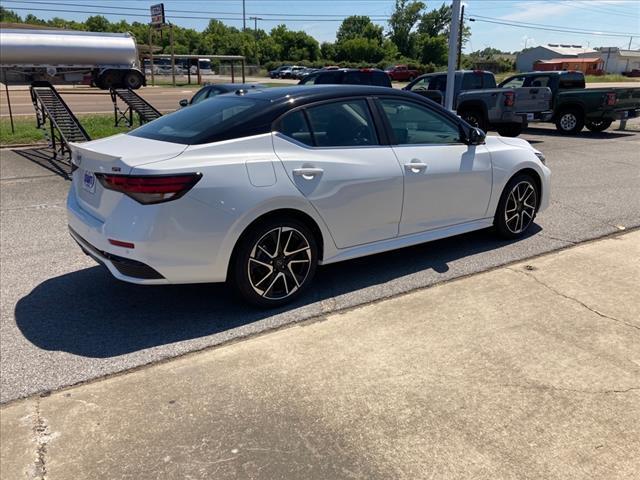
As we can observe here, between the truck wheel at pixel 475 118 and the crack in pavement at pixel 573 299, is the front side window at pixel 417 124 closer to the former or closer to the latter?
the crack in pavement at pixel 573 299

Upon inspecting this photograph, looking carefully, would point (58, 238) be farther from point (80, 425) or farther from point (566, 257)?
point (566, 257)

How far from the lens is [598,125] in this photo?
1603 centimetres

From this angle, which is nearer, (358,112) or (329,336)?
(329,336)

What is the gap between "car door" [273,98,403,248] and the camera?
3973mm

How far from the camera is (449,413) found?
2.84 m

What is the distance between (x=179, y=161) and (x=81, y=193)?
0.98 metres

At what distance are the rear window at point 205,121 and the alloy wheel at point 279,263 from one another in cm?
79

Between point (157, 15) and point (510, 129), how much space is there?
151 ft

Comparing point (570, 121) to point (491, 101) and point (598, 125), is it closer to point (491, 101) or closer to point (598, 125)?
point (598, 125)

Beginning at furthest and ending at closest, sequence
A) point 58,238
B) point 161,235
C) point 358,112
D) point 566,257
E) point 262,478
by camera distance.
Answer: point 58,238 < point 566,257 < point 358,112 < point 161,235 < point 262,478

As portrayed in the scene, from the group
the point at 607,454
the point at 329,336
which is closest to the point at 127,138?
the point at 329,336

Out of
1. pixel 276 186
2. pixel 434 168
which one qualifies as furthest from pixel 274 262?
pixel 434 168

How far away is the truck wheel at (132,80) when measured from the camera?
22906mm

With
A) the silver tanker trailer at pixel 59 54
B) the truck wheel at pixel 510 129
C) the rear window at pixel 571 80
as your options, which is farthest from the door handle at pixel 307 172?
the rear window at pixel 571 80
